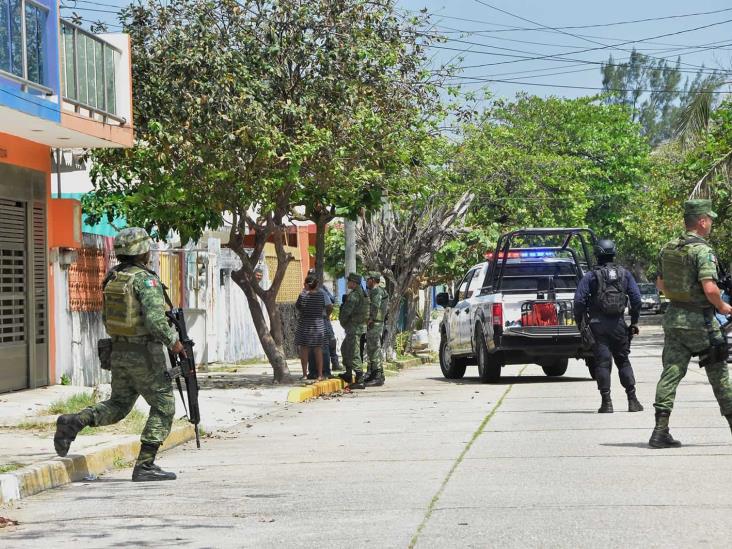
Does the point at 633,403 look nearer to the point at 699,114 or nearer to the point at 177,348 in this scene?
the point at 177,348

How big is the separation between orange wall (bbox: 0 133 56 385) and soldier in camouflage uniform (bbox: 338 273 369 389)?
4.60m

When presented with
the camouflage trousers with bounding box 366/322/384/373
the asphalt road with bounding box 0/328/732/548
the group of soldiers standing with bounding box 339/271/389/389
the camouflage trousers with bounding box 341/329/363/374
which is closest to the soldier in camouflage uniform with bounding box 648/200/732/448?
the asphalt road with bounding box 0/328/732/548

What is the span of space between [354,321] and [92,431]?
29.1 feet

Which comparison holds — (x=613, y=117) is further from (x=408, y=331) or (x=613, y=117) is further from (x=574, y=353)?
(x=574, y=353)

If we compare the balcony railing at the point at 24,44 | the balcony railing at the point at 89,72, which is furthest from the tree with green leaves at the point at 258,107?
the balcony railing at the point at 24,44

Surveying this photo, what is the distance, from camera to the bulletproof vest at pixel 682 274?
34.8 ft

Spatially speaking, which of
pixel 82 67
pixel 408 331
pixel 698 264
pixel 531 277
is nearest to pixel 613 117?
pixel 408 331

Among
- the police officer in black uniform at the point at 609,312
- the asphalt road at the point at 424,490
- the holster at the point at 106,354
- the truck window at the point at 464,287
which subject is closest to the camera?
the asphalt road at the point at 424,490

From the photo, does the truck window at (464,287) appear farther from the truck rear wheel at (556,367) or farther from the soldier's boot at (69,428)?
the soldier's boot at (69,428)

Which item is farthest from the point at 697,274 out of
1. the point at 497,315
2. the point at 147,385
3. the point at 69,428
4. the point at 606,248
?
the point at 497,315

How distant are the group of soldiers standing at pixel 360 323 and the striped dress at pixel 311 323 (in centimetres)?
38

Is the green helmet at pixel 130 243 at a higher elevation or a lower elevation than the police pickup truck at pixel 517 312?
higher

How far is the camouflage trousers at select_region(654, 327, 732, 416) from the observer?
34.7ft

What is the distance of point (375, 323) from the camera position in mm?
21703
